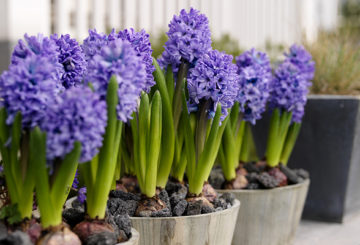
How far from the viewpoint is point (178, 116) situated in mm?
1449

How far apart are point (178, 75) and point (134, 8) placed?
127 inches

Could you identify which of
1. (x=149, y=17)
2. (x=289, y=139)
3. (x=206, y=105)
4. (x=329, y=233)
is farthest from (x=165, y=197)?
(x=149, y=17)

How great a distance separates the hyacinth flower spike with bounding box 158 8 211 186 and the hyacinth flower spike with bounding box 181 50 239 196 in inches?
2.0

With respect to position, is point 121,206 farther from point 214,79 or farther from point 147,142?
point 214,79

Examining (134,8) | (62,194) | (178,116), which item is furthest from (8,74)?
(134,8)

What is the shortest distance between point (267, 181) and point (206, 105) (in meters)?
0.49

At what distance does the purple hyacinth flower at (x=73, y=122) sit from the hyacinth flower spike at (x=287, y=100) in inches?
41.3

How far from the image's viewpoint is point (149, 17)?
4.71 meters

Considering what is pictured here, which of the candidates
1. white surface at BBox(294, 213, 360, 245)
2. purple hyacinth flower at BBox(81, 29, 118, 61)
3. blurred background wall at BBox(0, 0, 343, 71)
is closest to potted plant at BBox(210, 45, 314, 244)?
white surface at BBox(294, 213, 360, 245)

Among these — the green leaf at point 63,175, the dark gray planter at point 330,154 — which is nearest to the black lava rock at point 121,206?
the green leaf at point 63,175

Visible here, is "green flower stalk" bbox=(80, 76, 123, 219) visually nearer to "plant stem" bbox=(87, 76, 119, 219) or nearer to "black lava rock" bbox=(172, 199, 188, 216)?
"plant stem" bbox=(87, 76, 119, 219)

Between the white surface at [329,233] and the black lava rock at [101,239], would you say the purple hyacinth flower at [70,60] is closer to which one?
the black lava rock at [101,239]

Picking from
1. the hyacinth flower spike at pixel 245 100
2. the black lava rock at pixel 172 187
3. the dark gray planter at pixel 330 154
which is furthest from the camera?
the dark gray planter at pixel 330 154

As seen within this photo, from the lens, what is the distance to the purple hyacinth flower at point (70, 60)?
118 centimetres
